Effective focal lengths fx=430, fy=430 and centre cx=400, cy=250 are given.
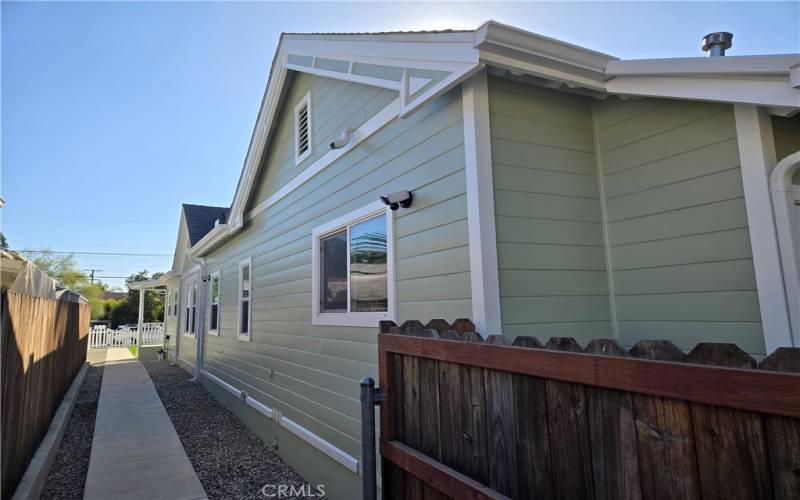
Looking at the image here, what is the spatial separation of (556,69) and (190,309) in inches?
535

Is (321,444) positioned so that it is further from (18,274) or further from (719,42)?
(719,42)

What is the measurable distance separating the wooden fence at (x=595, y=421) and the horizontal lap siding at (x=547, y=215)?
1017 mm

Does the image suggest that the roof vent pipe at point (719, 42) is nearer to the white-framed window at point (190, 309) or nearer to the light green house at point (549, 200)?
the light green house at point (549, 200)

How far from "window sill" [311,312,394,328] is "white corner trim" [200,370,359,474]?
130cm

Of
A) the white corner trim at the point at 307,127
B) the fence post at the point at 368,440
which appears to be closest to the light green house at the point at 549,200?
the fence post at the point at 368,440

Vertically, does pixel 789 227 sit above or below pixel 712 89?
below

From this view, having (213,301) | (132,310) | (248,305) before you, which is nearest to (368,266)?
(248,305)

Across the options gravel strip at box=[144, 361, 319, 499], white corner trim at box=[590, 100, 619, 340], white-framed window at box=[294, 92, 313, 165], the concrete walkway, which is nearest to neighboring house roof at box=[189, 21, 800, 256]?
white corner trim at box=[590, 100, 619, 340]

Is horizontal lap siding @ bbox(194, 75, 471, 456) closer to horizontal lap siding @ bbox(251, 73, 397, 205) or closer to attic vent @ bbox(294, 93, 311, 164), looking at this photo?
horizontal lap siding @ bbox(251, 73, 397, 205)

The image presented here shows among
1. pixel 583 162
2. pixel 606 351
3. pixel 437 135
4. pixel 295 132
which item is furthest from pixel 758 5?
pixel 295 132

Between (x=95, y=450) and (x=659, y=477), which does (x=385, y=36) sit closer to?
(x=659, y=477)

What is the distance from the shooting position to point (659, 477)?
4.08 feet

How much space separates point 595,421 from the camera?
1.43m

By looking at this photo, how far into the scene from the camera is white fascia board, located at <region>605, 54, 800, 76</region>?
234cm
